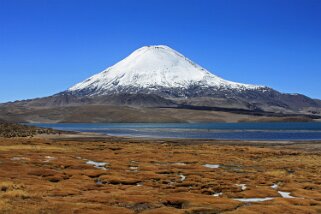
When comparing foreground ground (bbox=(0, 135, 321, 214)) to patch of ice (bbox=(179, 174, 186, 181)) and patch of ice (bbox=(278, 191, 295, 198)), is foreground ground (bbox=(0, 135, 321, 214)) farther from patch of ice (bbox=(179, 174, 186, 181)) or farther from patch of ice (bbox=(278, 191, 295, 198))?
patch of ice (bbox=(179, 174, 186, 181))

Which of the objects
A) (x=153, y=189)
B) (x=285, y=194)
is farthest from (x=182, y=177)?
(x=285, y=194)

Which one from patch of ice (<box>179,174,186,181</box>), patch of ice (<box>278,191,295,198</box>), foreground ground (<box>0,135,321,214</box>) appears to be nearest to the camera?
foreground ground (<box>0,135,321,214</box>)

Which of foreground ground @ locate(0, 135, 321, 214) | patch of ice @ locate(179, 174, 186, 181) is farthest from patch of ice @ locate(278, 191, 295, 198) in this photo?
patch of ice @ locate(179, 174, 186, 181)

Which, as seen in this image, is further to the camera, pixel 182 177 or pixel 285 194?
pixel 182 177

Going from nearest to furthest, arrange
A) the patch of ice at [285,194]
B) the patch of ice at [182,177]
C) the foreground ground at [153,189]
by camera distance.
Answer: the foreground ground at [153,189] → the patch of ice at [285,194] → the patch of ice at [182,177]

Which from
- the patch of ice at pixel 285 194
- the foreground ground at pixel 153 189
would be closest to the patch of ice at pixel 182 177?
the foreground ground at pixel 153 189

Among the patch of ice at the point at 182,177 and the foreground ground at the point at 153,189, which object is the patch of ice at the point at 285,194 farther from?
the patch of ice at the point at 182,177

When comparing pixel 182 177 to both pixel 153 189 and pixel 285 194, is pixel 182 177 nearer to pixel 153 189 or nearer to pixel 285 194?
pixel 153 189

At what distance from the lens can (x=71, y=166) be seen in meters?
59.9

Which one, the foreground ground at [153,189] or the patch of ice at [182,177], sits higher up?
the foreground ground at [153,189]

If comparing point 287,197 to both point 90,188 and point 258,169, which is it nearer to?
point 90,188

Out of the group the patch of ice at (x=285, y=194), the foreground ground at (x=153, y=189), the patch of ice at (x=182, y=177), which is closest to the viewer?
the foreground ground at (x=153, y=189)

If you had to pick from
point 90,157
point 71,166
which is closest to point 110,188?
point 71,166

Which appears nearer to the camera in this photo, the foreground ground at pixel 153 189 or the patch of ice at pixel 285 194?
the foreground ground at pixel 153 189
